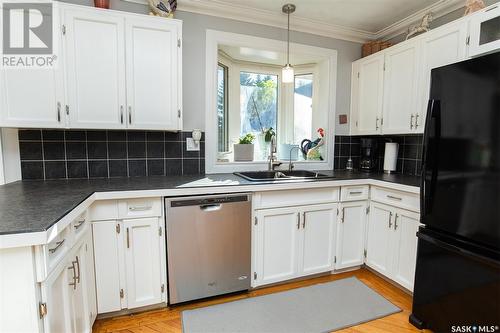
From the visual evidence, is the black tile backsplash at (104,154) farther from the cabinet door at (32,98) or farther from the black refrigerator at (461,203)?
the black refrigerator at (461,203)

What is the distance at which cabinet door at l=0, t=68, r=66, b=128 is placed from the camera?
170 centimetres

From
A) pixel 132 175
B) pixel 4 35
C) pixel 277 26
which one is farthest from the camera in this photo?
pixel 277 26

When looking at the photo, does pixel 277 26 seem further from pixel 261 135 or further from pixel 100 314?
pixel 100 314

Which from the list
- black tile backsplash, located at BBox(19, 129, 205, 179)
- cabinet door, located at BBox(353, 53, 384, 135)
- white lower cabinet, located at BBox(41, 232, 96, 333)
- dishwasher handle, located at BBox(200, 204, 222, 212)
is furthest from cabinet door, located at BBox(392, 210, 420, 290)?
white lower cabinet, located at BBox(41, 232, 96, 333)

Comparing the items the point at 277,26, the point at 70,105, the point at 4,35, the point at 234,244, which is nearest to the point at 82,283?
the point at 234,244

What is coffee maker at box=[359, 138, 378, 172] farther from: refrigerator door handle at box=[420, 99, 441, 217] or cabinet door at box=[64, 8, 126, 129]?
cabinet door at box=[64, 8, 126, 129]

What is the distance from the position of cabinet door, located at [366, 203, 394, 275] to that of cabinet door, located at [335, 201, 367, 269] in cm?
7

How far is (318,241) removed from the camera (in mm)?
2277

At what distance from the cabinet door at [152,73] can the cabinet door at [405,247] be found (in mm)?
2036

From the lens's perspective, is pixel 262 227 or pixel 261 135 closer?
pixel 262 227

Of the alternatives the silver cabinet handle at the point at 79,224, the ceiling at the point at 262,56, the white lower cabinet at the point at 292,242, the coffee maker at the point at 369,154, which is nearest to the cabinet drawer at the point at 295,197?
the white lower cabinet at the point at 292,242

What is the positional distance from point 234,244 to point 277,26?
7.22ft

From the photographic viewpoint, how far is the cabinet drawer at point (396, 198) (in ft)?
6.41

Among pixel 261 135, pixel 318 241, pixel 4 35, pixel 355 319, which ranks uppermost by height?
pixel 4 35
